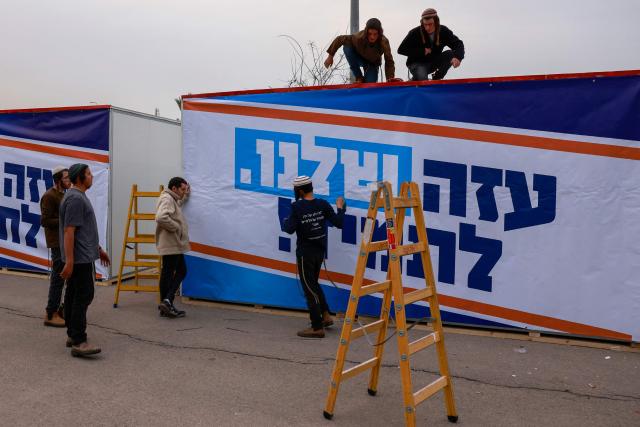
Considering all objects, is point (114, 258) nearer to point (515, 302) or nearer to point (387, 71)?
point (387, 71)

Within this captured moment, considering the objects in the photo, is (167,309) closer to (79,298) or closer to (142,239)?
(142,239)

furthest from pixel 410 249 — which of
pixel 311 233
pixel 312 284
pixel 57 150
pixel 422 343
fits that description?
pixel 57 150

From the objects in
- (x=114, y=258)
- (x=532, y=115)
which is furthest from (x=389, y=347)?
(x=114, y=258)

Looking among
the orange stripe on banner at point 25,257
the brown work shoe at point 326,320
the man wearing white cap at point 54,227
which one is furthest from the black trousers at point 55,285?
the orange stripe on banner at point 25,257

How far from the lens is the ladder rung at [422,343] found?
4012 mm

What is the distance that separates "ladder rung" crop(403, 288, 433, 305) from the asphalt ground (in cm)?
93

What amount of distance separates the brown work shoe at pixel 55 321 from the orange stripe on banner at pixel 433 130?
10.6ft

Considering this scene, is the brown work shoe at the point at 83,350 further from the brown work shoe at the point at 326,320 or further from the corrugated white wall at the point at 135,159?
the corrugated white wall at the point at 135,159

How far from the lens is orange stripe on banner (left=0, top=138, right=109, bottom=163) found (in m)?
9.38

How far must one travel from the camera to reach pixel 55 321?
6.95 m

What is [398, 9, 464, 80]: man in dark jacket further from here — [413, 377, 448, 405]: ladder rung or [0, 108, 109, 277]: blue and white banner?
[0, 108, 109, 277]: blue and white banner

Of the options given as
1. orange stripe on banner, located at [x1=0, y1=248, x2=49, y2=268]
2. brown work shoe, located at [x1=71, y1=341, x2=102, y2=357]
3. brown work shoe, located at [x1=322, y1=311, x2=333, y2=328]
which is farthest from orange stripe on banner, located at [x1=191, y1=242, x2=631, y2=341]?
orange stripe on banner, located at [x1=0, y1=248, x2=49, y2=268]

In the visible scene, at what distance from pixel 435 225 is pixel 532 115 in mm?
1631

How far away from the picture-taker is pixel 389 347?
624 cm
